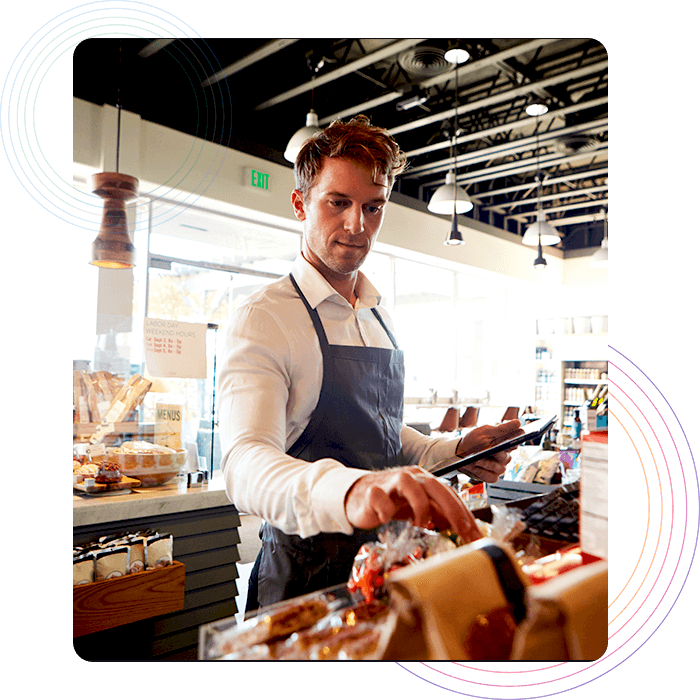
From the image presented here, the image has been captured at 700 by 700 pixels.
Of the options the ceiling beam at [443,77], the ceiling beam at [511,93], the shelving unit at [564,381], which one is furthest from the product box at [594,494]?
the shelving unit at [564,381]

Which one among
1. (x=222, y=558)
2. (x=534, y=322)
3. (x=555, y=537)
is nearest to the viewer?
(x=555, y=537)

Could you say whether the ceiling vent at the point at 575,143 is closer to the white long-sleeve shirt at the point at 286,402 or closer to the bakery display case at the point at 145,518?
the bakery display case at the point at 145,518

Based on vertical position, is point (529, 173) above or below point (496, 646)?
above

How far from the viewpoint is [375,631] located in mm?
742

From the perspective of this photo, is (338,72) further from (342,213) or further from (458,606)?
(458,606)

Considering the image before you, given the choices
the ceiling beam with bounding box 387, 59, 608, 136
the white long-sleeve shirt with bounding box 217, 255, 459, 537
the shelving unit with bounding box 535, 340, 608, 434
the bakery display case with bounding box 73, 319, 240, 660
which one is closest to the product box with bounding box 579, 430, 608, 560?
the white long-sleeve shirt with bounding box 217, 255, 459, 537

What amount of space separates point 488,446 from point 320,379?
1.13 ft

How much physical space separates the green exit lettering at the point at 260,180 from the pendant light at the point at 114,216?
8.71ft

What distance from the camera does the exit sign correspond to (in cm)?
406
